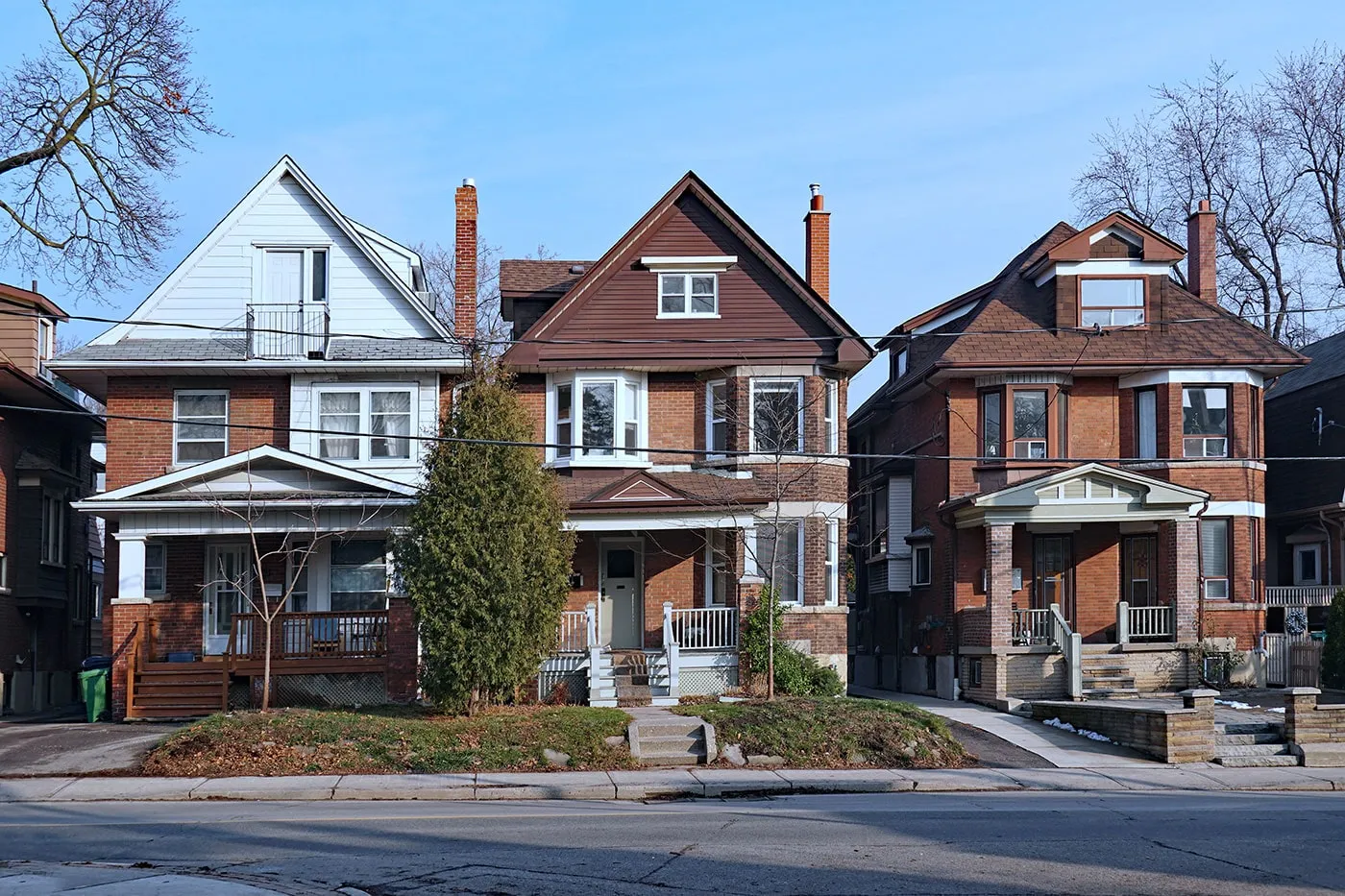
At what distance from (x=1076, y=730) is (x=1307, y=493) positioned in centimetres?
1496

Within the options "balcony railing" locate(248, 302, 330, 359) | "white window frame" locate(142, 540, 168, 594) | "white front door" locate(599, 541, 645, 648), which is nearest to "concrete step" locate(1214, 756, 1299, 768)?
"white front door" locate(599, 541, 645, 648)

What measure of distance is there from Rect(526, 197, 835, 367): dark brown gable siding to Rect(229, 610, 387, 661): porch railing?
22.5 ft

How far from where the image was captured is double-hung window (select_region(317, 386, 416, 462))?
28484mm

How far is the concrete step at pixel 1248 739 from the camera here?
22016 millimetres

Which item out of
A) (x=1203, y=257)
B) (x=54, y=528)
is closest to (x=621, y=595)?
(x=54, y=528)

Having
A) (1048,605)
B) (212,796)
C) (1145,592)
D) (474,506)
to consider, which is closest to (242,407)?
(474,506)

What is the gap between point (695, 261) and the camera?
29.7 metres

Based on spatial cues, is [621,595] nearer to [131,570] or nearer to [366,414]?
[366,414]

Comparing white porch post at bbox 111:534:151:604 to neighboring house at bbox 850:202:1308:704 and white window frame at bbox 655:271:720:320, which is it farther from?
neighboring house at bbox 850:202:1308:704

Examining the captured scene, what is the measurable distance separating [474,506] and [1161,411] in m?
16.8

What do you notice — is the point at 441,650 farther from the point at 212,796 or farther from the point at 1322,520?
the point at 1322,520

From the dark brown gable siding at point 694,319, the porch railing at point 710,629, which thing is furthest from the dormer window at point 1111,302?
the porch railing at point 710,629

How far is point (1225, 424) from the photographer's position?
31.3 meters

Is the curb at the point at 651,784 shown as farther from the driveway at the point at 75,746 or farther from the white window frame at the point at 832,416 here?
the white window frame at the point at 832,416
